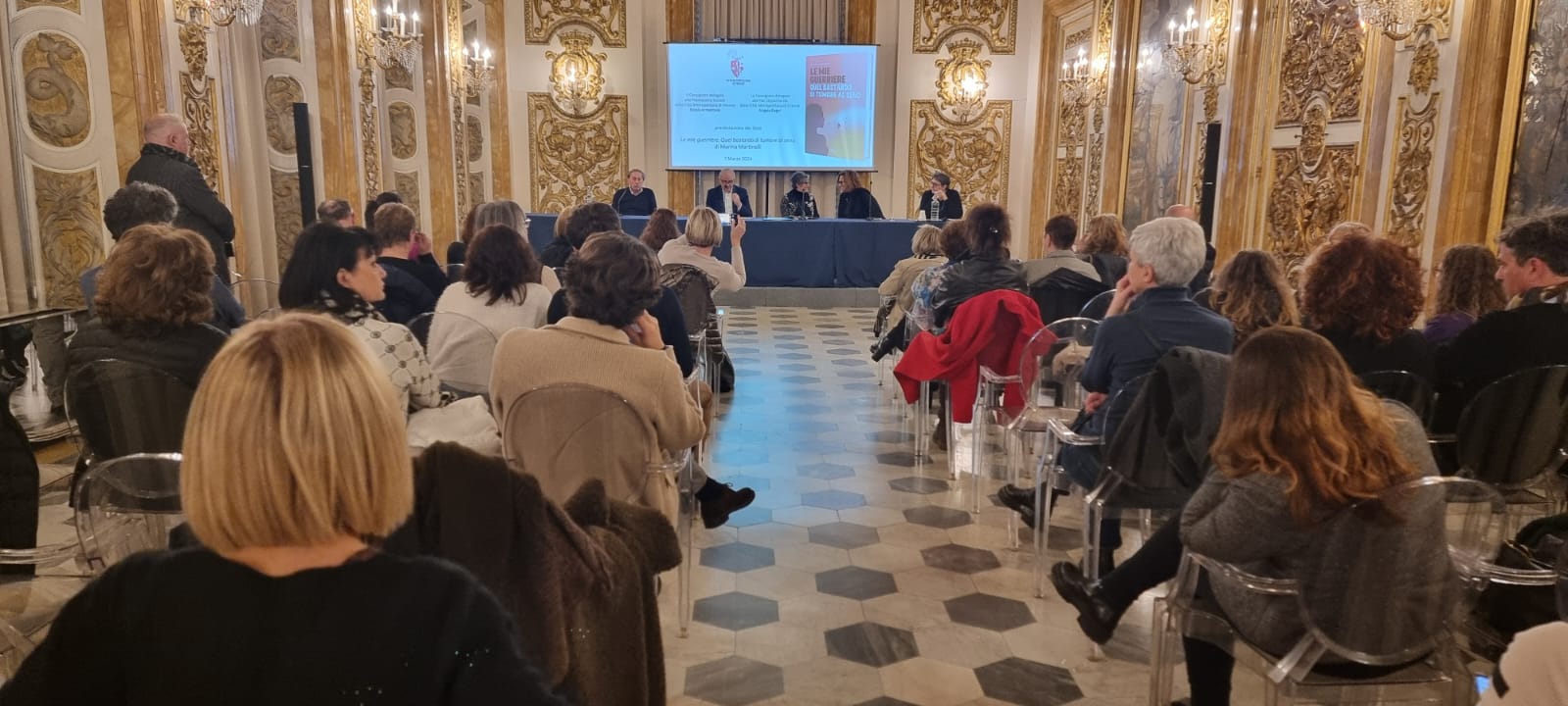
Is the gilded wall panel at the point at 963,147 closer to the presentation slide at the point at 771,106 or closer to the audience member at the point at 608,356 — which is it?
the presentation slide at the point at 771,106

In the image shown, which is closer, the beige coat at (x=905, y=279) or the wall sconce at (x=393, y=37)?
the beige coat at (x=905, y=279)

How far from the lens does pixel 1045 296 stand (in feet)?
16.2

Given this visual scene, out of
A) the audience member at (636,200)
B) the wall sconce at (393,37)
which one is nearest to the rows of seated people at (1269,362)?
the wall sconce at (393,37)

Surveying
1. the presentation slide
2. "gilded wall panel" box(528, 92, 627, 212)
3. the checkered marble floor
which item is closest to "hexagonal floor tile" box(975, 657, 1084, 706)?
the checkered marble floor

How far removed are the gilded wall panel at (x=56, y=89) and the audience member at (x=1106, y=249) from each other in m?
5.19

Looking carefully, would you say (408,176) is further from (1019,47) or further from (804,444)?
(1019,47)

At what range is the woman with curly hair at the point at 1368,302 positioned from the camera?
2771 mm

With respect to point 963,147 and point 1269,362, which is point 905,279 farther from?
point 963,147

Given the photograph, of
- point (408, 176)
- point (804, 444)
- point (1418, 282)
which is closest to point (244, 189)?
point (408, 176)

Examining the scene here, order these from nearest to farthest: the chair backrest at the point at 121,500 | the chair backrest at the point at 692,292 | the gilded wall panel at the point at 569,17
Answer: the chair backrest at the point at 121,500 → the chair backrest at the point at 692,292 → the gilded wall panel at the point at 569,17

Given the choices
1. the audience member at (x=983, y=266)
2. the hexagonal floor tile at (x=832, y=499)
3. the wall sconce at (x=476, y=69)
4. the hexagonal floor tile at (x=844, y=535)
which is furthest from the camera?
the wall sconce at (x=476, y=69)

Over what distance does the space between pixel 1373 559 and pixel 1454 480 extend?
20 cm

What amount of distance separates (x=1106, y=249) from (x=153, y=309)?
4353 mm

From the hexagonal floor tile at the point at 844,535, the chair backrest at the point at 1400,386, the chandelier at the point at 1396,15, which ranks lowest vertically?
the hexagonal floor tile at the point at 844,535
